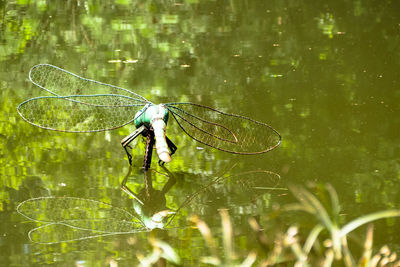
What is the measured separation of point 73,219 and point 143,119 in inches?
42.0

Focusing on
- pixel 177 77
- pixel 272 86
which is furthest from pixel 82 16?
pixel 272 86

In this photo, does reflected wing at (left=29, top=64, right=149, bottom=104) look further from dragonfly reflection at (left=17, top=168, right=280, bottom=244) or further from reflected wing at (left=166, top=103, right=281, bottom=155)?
dragonfly reflection at (left=17, top=168, right=280, bottom=244)

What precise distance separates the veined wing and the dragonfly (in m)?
0.60

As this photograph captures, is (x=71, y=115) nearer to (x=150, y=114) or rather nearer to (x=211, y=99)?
(x=211, y=99)

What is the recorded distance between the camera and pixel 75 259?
14.8ft

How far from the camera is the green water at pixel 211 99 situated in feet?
17.5

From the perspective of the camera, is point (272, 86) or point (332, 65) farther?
point (332, 65)

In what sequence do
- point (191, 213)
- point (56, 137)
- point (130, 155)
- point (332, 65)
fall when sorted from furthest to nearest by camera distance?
1. point (332, 65)
2. point (56, 137)
3. point (130, 155)
4. point (191, 213)

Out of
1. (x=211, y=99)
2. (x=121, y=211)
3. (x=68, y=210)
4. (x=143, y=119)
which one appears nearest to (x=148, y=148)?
(x=143, y=119)

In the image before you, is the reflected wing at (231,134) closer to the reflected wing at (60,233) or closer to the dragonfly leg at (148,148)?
the dragonfly leg at (148,148)

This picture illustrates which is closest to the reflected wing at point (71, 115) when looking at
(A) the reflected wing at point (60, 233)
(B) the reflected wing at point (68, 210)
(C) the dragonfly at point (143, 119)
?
(C) the dragonfly at point (143, 119)

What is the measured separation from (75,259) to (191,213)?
111 centimetres

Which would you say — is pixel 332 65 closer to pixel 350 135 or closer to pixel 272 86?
pixel 272 86

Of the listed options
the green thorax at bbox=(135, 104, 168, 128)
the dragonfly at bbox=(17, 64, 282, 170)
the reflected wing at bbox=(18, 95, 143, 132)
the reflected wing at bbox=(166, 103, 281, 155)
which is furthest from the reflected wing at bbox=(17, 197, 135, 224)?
the reflected wing at bbox=(18, 95, 143, 132)
